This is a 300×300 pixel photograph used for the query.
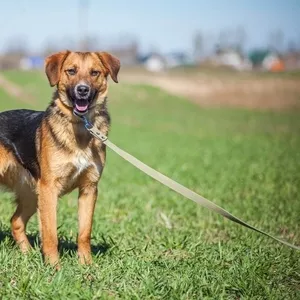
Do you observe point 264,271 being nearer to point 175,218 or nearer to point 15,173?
point 15,173

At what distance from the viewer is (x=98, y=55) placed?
6.18m

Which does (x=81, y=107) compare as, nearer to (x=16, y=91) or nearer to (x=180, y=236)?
(x=180, y=236)

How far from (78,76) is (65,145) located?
2.45ft

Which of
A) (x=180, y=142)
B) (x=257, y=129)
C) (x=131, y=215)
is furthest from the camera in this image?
(x=257, y=129)

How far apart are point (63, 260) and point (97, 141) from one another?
4.31 ft

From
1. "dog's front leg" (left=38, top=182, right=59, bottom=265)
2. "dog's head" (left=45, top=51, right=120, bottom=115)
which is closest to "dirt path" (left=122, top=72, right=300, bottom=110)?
"dog's head" (left=45, top=51, right=120, bottom=115)

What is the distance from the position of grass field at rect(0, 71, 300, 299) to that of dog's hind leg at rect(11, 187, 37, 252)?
13 centimetres

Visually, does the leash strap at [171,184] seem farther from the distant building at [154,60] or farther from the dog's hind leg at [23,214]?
the distant building at [154,60]

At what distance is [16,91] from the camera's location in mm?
46688

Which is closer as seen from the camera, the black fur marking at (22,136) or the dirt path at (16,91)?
the black fur marking at (22,136)

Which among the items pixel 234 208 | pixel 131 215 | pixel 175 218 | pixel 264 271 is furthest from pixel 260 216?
pixel 264 271

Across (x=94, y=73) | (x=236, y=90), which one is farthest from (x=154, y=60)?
(x=94, y=73)

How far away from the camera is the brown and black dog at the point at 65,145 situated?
5805 mm

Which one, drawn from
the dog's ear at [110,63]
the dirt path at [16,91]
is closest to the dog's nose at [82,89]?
the dog's ear at [110,63]
